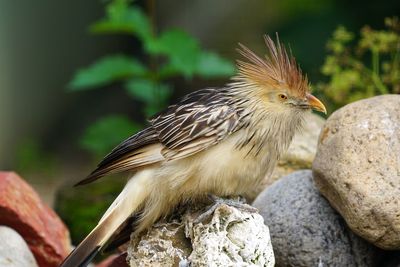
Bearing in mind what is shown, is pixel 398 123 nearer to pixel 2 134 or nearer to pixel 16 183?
pixel 16 183

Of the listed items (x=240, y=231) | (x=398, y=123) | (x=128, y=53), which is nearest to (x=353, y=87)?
(x=398, y=123)

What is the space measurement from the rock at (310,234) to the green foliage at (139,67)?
1444mm

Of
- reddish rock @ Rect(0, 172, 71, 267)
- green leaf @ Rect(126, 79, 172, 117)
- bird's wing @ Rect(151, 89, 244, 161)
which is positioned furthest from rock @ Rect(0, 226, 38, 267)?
green leaf @ Rect(126, 79, 172, 117)

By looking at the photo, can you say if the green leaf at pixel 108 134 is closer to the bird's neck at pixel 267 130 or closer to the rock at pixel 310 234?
the rock at pixel 310 234

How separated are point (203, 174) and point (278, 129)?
41cm

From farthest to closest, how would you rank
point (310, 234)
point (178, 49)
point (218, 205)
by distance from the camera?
point (178, 49), point (310, 234), point (218, 205)

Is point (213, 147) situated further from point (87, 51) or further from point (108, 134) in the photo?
point (87, 51)

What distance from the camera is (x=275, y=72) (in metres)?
4.14

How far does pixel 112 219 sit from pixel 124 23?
7.02 ft

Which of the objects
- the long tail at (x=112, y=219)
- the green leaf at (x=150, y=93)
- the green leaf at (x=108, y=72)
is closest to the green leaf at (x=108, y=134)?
the green leaf at (x=150, y=93)

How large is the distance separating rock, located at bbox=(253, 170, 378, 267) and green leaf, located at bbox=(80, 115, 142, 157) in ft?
6.39

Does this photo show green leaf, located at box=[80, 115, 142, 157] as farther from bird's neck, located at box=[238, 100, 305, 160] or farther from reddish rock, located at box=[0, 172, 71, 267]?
bird's neck, located at box=[238, 100, 305, 160]

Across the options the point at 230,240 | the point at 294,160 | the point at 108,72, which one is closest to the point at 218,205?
the point at 230,240

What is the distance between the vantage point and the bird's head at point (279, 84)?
412 cm
